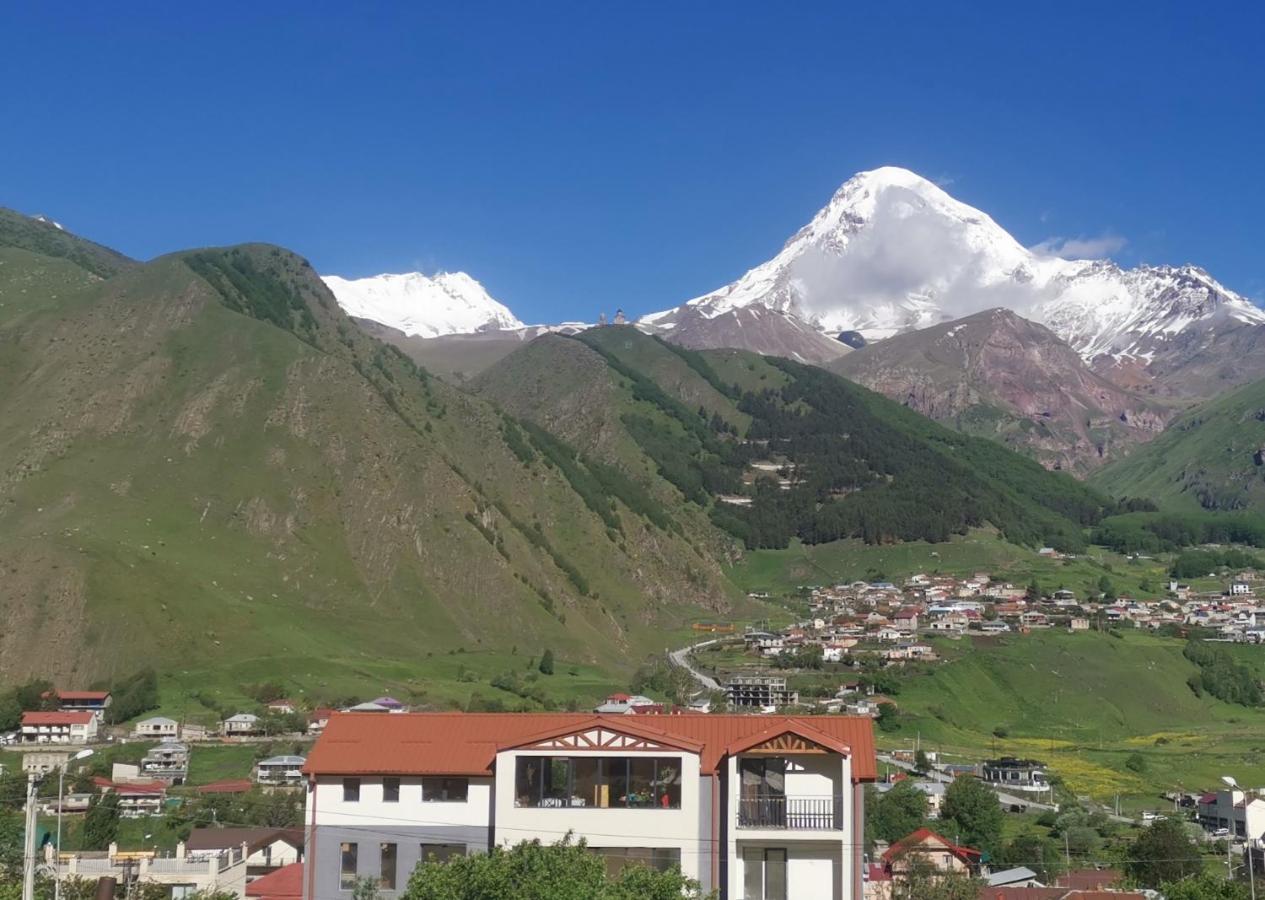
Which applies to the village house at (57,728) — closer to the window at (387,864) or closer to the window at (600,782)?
the window at (387,864)

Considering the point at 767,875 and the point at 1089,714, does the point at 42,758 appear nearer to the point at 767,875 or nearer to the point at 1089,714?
the point at 767,875

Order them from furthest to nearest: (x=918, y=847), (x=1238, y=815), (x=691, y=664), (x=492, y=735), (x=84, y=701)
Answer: (x=691, y=664) → (x=84, y=701) → (x=1238, y=815) → (x=918, y=847) → (x=492, y=735)

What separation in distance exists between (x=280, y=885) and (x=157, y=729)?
251 feet

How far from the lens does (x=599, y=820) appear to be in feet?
117

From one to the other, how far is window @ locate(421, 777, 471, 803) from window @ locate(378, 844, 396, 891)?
1.46 m

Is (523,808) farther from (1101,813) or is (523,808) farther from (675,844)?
(1101,813)

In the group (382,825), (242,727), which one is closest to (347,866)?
(382,825)

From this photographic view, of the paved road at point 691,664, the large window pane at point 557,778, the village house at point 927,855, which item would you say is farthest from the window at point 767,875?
the paved road at point 691,664

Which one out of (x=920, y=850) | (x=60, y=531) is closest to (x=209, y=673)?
(x=60, y=531)

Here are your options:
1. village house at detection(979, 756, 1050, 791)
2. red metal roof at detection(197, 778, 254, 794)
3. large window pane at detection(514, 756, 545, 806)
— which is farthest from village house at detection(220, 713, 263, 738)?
large window pane at detection(514, 756, 545, 806)

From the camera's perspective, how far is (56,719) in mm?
120125

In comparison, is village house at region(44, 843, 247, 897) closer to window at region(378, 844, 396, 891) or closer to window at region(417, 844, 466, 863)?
window at region(378, 844, 396, 891)

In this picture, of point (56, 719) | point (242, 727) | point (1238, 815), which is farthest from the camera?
point (56, 719)

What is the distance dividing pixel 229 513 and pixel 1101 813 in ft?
355
